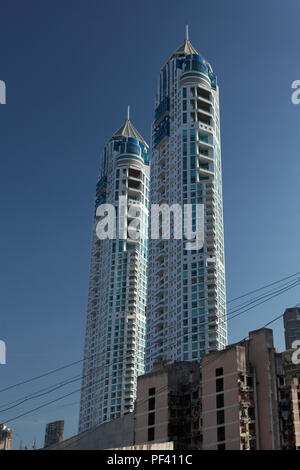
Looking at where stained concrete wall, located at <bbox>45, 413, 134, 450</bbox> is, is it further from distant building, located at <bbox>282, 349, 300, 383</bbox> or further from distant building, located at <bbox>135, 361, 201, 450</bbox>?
distant building, located at <bbox>282, 349, 300, 383</bbox>

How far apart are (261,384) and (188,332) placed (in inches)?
2083

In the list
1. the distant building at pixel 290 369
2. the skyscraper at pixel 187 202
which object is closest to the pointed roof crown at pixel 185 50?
the skyscraper at pixel 187 202

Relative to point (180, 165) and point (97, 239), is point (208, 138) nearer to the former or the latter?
point (180, 165)

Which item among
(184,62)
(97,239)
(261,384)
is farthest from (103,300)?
(261,384)

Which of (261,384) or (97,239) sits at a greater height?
(97,239)

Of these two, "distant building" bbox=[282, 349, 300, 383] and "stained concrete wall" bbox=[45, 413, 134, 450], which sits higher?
"distant building" bbox=[282, 349, 300, 383]

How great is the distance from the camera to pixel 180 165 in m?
157

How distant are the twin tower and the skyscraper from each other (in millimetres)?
251

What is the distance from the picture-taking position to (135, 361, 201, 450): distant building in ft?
281

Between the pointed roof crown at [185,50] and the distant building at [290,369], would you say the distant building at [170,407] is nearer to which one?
the distant building at [290,369]

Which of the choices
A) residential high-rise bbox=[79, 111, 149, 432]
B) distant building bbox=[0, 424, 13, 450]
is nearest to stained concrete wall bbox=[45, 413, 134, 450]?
residential high-rise bbox=[79, 111, 149, 432]

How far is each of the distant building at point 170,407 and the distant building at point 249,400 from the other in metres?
4.93

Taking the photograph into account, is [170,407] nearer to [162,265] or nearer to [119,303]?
[162,265]
